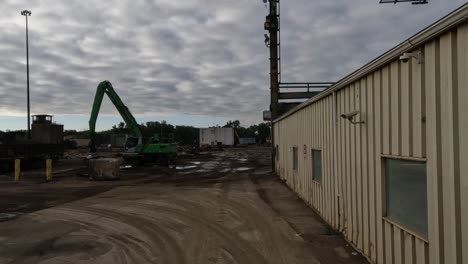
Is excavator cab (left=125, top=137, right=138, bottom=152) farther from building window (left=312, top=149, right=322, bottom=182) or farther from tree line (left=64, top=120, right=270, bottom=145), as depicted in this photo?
tree line (left=64, top=120, right=270, bottom=145)

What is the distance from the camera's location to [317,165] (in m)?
12.6

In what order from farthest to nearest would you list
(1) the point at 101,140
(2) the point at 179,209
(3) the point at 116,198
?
(1) the point at 101,140 < (3) the point at 116,198 < (2) the point at 179,209

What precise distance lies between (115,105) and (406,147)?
3038cm

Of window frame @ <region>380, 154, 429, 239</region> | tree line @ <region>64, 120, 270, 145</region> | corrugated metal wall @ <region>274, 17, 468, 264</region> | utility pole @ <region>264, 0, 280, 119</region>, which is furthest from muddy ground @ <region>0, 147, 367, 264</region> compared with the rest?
tree line @ <region>64, 120, 270, 145</region>

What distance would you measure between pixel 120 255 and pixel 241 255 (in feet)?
7.65

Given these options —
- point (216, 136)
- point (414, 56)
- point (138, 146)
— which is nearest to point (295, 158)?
point (414, 56)

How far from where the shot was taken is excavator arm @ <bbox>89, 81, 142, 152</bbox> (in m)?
30.3

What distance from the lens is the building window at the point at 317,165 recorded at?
39.6 ft

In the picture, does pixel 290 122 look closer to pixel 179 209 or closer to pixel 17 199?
pixel 179 209

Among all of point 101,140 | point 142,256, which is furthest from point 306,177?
point 101,140

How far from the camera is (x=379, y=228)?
22.4 feet

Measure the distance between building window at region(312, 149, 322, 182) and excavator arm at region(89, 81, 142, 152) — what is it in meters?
20.2

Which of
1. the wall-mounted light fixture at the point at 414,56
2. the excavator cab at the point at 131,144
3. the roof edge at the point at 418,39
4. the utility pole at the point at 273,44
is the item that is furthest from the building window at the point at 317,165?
the excavator cab at the point at 131,144

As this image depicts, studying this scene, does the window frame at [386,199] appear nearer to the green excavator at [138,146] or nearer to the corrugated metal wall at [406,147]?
the corrugated metal wall at [406,147]
